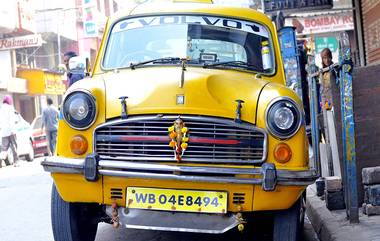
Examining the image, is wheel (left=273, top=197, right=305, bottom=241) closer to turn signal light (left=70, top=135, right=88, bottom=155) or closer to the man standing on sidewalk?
turn signal light (left=70, top=135, right=88, bottom=155)

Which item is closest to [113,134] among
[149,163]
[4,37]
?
[149,163]

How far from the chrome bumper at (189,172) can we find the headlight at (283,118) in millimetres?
246

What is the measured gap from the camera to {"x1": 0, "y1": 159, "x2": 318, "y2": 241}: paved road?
5.83 metres

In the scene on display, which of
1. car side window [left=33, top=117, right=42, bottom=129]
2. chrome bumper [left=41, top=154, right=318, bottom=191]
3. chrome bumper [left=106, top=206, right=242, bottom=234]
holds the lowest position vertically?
chrome bumper [left=106, top=206, right=242, bottom=234]

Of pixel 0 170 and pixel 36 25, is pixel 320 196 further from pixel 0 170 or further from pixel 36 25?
pixel 36 25

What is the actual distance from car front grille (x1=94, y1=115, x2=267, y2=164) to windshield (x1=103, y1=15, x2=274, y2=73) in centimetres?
102

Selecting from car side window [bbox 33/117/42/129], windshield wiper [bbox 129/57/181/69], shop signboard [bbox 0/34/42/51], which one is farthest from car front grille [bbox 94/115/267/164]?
shop signboard [bbox 0/34/42/51]

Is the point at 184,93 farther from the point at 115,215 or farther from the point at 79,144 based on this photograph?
the point at 115,215

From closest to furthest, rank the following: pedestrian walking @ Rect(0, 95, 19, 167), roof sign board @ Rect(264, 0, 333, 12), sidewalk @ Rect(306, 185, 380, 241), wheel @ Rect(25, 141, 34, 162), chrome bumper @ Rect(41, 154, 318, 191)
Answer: chrome bumper @ Rect(41, 154, 318, 191) < sidewalk @ Rect(306, 185, 380, 241) < roof sign board @ Rect(264, 0, 333, 12) < pedestrian walking @ Rect(0, 95, 19, 167) < wheel @ Rect(25, 141, 34, 162)

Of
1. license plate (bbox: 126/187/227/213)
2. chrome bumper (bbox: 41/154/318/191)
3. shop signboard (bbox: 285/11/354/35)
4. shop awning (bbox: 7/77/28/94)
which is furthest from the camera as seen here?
shop awning (bbox: 7/77/28/94)

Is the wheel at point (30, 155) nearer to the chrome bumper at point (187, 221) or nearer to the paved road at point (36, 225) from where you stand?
the paved road at point (36, 225)

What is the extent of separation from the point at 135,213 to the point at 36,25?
27347 millimetres

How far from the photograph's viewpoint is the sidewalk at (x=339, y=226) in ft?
15.8

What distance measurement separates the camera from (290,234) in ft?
14.3
